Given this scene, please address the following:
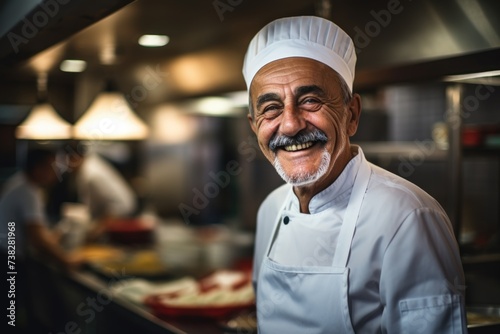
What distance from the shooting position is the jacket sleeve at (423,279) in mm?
1542

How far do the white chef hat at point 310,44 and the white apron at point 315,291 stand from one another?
1.09ft

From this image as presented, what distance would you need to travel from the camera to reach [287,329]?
1.84 meters

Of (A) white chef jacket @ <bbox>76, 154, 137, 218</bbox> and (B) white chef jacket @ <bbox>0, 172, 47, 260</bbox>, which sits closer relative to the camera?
(B) white chef jacket @ <bbox>0, 172, 47, 260</bbox>

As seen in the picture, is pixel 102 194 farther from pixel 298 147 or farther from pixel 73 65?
pixel 298 147

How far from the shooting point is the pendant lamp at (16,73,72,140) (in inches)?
175

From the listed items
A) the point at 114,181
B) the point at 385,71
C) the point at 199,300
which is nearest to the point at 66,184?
the point at 114,181

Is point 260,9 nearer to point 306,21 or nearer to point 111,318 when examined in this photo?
point 306,21

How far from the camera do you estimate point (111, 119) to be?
13.4 ft

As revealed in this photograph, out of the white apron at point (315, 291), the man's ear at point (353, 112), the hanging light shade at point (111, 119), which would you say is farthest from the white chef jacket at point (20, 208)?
the man's ear at point (353, 112)

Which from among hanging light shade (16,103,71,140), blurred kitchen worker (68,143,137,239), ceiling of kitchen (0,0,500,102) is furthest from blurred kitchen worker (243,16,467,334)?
blurred kitchen worker (68,143,137,239)

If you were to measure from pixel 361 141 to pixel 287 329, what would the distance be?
3.55 meters

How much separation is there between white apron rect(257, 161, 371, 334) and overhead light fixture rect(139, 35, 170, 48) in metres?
1.71

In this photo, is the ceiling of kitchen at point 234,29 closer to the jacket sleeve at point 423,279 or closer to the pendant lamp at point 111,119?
the pendant lamp at point 111,119

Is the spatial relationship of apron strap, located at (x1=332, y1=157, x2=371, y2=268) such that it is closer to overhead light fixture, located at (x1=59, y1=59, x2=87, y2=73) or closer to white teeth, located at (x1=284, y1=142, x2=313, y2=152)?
white teeth, located at (x1=284, y1=142, x2=313, y2=152)
